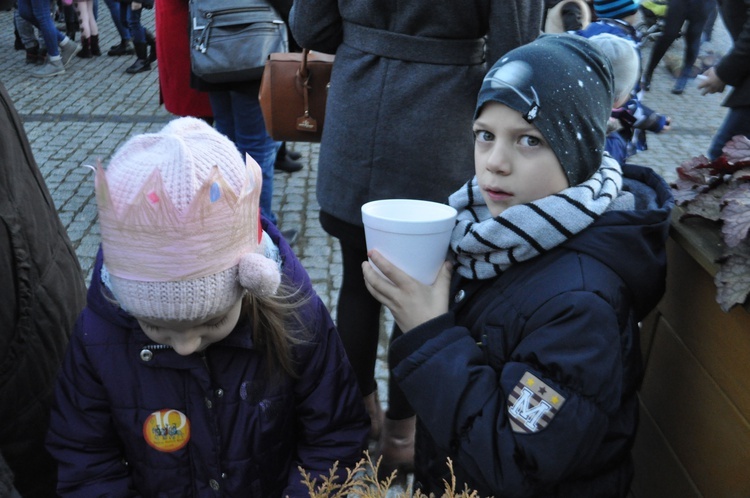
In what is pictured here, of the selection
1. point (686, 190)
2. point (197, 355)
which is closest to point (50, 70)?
Answer: point (197, 355)

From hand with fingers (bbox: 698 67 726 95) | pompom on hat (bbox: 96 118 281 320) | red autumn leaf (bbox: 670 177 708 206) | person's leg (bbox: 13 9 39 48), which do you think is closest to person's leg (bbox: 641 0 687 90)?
hand with fingers (bbox: 698 67 726 95)

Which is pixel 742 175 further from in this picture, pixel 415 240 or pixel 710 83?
pixel 710 83

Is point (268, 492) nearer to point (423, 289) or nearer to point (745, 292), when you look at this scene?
point (423, 289)

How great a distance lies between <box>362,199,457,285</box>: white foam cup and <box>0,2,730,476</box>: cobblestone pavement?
1.67m

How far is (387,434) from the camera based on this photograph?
104 inches

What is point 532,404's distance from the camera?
1.27 meters

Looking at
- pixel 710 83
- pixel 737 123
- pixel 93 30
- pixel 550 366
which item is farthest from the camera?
pixel 93 30

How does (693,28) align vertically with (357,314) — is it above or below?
below

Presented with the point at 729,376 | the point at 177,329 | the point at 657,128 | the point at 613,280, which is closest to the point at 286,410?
the point at 177,329

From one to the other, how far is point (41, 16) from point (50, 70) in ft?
2.03

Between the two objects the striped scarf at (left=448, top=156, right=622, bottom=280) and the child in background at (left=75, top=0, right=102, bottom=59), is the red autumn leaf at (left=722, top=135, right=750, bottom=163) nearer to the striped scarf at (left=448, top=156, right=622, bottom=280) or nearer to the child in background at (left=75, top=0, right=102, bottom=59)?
the striped scarf at (left=448, top=156, right=622, bottom=280)

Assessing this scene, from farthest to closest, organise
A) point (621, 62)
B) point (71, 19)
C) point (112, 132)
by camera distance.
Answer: point (71, 19), point (112, 132), point (621, 62)

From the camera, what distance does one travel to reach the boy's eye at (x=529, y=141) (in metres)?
1.39

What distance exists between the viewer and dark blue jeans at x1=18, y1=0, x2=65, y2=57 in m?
7.92
